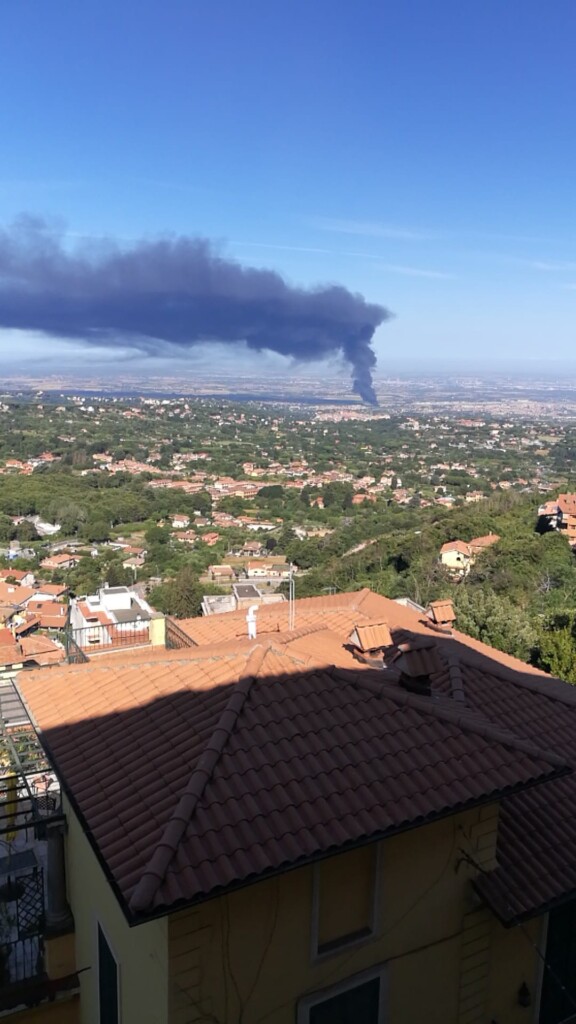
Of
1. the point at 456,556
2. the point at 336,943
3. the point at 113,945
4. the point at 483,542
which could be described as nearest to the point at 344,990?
the point at 336,943

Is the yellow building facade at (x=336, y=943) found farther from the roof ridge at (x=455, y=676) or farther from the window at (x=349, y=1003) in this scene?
the roof ridge at (x=455, y=676)

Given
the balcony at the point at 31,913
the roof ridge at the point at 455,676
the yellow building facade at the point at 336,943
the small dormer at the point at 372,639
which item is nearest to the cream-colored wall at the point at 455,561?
the roof ridge at the point at 455,676

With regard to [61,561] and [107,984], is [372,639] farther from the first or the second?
[61,561]

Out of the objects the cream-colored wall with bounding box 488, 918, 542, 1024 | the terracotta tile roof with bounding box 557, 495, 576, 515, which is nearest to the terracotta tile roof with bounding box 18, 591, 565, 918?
the cream-colored wall with bounding box 488, 918, 542, 1024

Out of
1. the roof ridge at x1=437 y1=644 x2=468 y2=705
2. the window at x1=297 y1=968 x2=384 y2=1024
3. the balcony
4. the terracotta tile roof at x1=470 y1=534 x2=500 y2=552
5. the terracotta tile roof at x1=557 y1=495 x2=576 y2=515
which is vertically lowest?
the terracotta tile roof at x1=470 y1=534 x2=500 y2=552

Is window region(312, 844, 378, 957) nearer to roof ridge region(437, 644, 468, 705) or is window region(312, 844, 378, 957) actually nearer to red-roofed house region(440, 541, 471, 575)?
roof ridge region(437, 644, 468, 705)

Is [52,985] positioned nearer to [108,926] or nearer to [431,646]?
[108,926]
